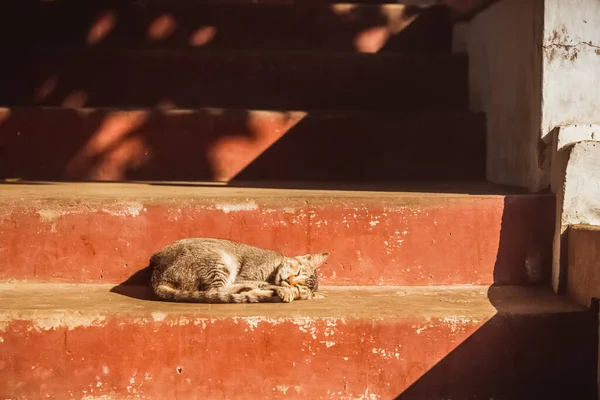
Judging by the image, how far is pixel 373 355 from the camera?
11.8 ft

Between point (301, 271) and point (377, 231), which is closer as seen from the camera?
point (301, 271)

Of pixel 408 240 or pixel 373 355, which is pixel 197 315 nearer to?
pixel 373 355

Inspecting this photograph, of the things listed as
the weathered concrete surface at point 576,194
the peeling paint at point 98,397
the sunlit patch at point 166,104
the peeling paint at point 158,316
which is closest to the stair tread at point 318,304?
the peeling paint at point 158,316

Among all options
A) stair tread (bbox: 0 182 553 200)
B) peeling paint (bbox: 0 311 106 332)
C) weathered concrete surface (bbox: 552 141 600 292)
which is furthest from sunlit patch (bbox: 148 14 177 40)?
weathered concrete surface (bbox: 552 141 600 292)

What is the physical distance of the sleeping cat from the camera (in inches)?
153

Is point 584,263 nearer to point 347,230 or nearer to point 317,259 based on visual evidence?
point 347,230

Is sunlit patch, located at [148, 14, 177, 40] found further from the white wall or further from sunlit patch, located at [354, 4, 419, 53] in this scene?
the white wall

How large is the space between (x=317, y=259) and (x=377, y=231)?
0.38m

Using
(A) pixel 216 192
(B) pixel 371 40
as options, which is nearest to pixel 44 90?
(A) pixel 216 192

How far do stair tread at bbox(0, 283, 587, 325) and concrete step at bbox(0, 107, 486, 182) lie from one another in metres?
1.76

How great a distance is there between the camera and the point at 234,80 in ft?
20.5

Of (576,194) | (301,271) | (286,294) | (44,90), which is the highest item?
(44,90)

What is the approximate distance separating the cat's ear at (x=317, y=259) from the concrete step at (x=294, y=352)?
0.48 m

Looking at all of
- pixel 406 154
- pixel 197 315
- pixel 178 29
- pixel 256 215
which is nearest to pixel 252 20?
pixel 178 29
